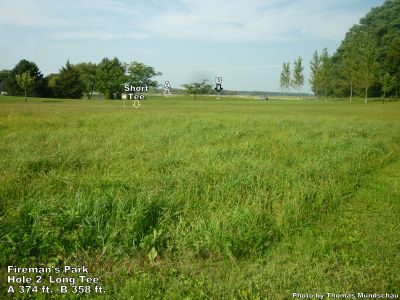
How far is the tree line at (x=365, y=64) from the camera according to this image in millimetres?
62875

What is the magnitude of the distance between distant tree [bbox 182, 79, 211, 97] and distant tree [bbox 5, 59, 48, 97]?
4034 centimetres

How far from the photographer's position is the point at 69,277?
144 inches

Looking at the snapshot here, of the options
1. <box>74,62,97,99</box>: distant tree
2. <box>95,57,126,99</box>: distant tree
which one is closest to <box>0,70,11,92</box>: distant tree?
<box>74,62,97,99</box>: distant tree

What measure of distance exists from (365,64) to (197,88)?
47691 millimetres

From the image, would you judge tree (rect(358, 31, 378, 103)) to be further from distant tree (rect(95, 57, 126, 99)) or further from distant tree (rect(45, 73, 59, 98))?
distant tree (rect(45, 73, 59, 98))

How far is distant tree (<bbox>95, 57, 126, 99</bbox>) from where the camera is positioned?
7694 centimetres

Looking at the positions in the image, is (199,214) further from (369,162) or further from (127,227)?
(369,162)

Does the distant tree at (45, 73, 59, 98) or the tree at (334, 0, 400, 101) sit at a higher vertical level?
the tree at (334, 0, 400, 101)

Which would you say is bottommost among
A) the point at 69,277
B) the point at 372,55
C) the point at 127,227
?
the point at 69,277

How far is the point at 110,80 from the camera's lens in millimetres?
77250

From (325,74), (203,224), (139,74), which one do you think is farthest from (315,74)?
(203,224)

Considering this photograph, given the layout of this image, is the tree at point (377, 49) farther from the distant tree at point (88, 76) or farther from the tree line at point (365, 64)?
the distant tree at point (88, 76)

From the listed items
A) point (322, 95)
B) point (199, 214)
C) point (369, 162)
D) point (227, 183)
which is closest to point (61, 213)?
point (199, 214)

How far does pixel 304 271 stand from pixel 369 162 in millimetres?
7062
